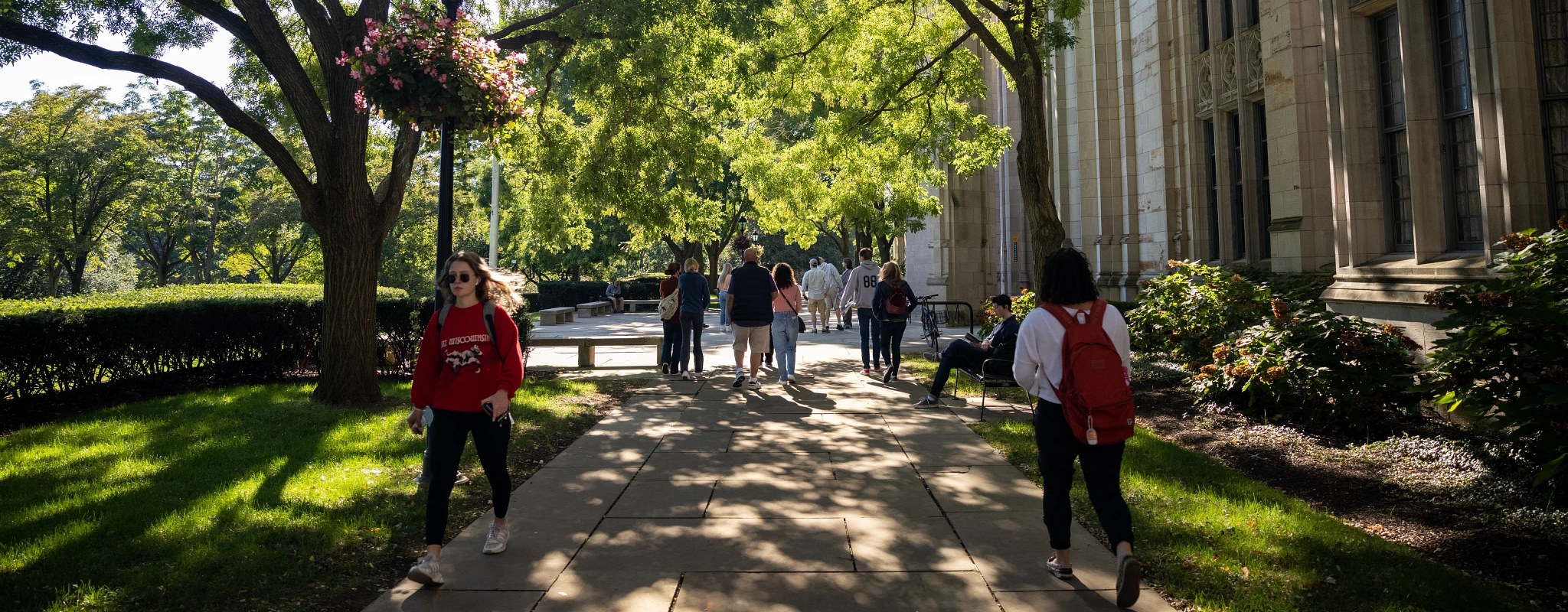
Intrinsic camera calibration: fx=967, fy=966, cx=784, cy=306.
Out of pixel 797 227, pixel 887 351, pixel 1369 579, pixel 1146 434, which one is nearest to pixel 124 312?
pixel 887 351

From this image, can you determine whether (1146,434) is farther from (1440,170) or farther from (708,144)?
(708,144)

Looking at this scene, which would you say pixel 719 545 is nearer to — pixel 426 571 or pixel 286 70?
pixel 426 571

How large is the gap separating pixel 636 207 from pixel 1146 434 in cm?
1006

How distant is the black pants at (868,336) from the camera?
14.5 metres

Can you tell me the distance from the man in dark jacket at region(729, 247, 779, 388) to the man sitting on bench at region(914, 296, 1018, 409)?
95.0 inches

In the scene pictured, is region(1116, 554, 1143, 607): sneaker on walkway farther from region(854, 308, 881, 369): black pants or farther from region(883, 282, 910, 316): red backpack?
region(854, 308, 881, 369): black pants

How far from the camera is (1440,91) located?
1062 centimetres

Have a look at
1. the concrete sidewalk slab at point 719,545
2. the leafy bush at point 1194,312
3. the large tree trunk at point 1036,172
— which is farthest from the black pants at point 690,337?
the concrete sidewalk slab at point 719,545

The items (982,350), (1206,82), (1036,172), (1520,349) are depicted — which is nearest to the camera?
(1520,349)

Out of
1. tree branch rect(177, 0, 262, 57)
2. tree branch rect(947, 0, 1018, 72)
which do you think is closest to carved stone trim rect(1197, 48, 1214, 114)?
tree branch rect(947, 0, 1018, 72)

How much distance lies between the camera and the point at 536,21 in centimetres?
1264

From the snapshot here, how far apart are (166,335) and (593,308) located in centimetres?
2355

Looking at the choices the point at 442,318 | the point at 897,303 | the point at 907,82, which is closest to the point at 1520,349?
the point at 442,318

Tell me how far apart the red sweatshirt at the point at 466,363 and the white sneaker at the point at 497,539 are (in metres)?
0.79
